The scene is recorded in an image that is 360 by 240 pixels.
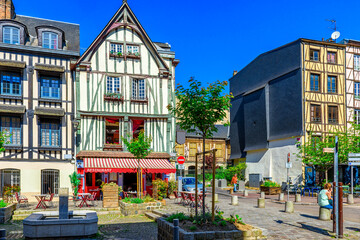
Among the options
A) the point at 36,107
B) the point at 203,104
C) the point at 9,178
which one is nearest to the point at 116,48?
the point at 36,107

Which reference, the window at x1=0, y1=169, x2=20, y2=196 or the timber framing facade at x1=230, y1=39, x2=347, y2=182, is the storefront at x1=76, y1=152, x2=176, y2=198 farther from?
the timber framing facade at x1=230, y1=39, x2=347, y2=182

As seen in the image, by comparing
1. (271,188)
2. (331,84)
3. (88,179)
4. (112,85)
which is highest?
(331,84)

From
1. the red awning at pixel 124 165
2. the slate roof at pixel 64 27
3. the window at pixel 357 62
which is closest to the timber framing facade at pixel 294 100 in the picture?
the window at pixel 357 62

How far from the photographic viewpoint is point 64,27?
75.3 ft

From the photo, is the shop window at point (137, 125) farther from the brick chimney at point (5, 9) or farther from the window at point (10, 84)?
the brick chimney at point (5, 9)

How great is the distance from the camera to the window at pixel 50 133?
2023cm

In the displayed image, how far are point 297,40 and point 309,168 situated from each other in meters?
10.3

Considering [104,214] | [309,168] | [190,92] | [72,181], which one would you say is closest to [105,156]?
[72,181]

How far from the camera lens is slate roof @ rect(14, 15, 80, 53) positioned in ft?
72.1

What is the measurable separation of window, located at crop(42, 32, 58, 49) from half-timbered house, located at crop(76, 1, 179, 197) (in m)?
2.15

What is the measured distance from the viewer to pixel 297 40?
28438 mm

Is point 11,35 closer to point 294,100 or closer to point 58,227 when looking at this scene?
point 58,227

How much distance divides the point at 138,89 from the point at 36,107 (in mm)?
5968

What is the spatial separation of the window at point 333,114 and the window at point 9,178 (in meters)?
23.5
